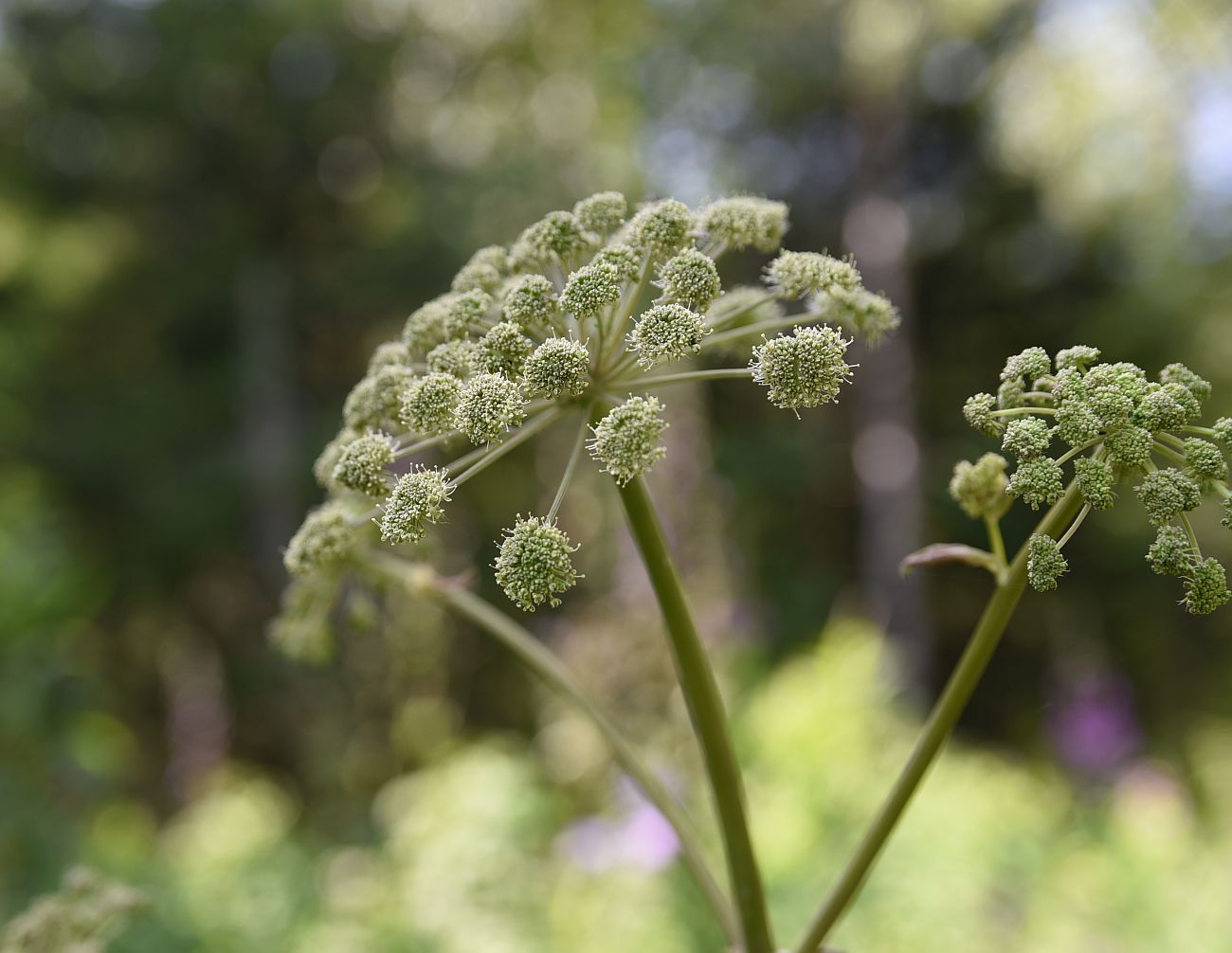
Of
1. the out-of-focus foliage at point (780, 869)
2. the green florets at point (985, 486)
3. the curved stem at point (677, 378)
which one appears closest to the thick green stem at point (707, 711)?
A: the curved stem at point (677, 378)

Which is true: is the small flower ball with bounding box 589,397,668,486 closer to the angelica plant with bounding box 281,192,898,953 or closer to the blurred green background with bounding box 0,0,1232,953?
the angelica plant with bounding box 281,192,898,953

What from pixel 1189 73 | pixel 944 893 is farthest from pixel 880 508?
pixel 944 893

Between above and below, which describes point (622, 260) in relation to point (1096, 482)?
above

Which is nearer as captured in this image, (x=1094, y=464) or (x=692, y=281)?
(x=1094, y=464)

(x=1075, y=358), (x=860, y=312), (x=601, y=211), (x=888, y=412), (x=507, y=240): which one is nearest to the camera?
(x=1075, y=358)

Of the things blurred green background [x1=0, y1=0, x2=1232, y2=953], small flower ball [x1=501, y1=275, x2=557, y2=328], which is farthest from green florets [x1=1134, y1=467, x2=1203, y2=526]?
blurred green background [x1=0, y1=0, x2=1232, y2=953]

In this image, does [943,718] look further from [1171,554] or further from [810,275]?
[810,275]

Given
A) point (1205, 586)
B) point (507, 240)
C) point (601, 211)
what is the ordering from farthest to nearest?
point (507, 240)
point (601, 211)
point (1205, 586)

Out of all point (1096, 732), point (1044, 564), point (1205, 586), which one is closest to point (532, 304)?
point (1044, 564)
